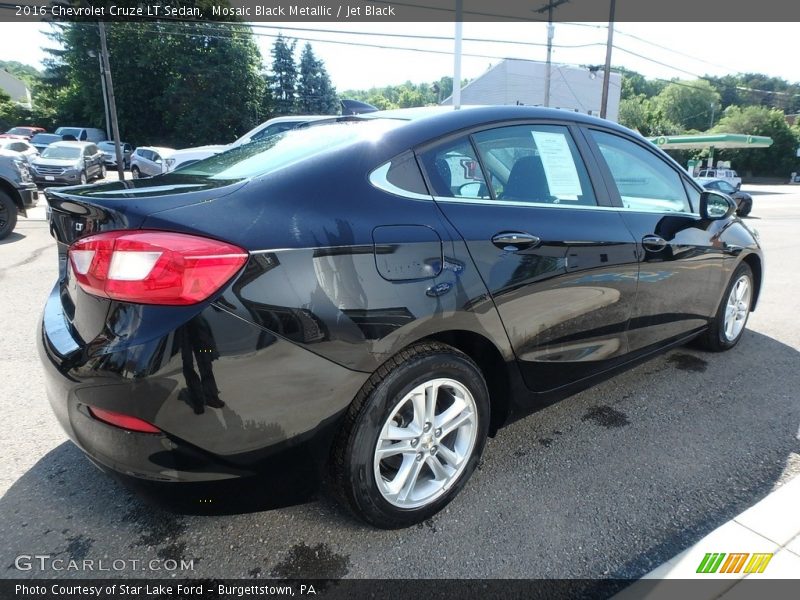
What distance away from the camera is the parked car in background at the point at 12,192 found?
8125mm

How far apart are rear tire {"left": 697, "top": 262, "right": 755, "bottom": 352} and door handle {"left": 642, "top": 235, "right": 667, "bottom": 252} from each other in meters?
1.15

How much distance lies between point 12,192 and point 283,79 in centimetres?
3880

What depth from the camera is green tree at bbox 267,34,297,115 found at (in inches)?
1660

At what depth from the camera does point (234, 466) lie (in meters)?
1.72

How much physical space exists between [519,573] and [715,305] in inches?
107

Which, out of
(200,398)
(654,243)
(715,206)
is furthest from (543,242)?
(715,206)

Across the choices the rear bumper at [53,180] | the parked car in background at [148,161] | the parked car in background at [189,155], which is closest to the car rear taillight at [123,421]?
the parked car in background at [189,155]

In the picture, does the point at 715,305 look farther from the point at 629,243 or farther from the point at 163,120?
the point at 163,120

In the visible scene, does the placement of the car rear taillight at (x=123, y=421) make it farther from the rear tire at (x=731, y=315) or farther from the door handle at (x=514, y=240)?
the rear tire at (x=731, y=315)

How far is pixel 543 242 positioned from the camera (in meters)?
2.39

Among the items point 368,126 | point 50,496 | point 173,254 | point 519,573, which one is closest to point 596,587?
point 519,573

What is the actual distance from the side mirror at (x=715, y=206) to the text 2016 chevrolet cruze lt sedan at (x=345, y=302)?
95 centimetres

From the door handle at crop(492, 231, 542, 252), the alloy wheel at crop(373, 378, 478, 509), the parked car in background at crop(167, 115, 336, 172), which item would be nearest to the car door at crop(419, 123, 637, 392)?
the door handle at crop(492, 231, 542, 252)

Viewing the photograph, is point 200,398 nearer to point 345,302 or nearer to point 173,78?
point 345,302
